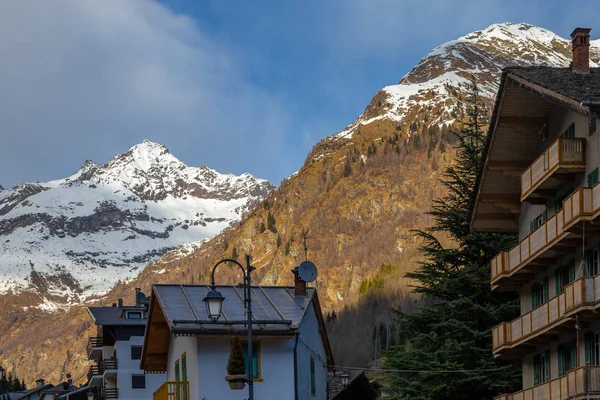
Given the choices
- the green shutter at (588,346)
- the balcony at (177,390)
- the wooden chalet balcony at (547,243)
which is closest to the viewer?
the wooden chalet balcony at (547,243)

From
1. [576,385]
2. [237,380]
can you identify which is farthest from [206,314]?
[576,385]

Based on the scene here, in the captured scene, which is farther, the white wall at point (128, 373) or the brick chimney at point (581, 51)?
the white wall at point (128, 373)

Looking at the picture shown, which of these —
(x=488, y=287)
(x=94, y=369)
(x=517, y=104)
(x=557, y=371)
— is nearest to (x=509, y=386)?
(x=488, y=287)

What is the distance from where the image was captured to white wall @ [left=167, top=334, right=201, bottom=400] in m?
42.2

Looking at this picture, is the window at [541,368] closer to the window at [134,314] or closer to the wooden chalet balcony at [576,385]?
the wooden chalet balcony at [576,385]

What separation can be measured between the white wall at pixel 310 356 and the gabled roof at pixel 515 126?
7.76 metres

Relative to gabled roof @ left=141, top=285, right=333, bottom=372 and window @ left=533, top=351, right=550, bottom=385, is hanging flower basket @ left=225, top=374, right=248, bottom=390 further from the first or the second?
window @ left=533, top=351, right=550, bottom=385

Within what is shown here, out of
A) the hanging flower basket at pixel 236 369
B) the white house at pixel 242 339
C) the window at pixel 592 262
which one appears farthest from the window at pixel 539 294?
the hanging flower basket at pixel 236 369

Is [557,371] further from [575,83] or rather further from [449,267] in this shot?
[449,267]

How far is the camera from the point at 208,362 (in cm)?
4200

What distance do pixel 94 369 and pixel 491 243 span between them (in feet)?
241

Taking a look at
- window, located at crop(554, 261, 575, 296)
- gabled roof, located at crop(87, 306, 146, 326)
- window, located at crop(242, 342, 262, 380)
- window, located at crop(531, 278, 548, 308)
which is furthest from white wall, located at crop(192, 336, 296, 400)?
gabled roof, located at crop(87, 306, 146, 326)

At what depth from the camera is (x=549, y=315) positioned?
37.3 meters

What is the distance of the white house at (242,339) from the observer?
41.9 m
